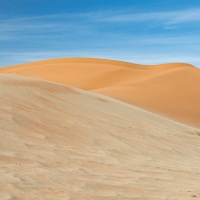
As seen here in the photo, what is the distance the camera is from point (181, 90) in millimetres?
23438

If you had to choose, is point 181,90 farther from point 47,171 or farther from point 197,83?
point 47,171

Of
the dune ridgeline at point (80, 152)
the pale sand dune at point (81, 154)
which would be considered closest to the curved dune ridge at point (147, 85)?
the dune ridgeline at point (80, 152)

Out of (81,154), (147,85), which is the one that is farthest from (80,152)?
(147,85)

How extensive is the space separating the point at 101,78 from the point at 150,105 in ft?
58.4

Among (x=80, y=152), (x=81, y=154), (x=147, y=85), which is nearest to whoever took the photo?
(x=81, y=154)

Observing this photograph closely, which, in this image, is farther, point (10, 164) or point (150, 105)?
point (150, 105)

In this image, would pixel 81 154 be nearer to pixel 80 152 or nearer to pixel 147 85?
pixel 80 152

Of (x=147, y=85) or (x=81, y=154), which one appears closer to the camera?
(x=81, y=154)

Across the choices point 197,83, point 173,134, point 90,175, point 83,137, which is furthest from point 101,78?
point 90,175

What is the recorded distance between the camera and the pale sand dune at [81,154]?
3760mm

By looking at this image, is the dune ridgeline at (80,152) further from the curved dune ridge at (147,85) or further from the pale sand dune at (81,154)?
the curved dune ridge at (147,85)

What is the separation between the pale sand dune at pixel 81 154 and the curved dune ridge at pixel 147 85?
8.54 metres

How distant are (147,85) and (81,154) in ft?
63.0

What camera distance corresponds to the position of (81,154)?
541 cm
